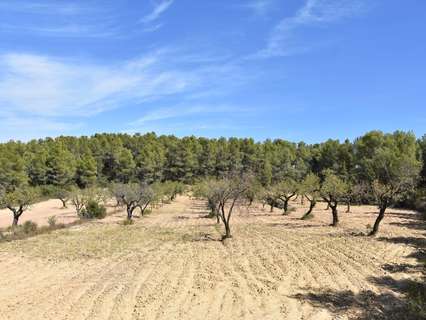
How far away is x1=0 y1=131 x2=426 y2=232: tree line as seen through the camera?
6425cm

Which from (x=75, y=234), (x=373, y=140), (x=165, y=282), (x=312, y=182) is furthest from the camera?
(x=373, y=140)

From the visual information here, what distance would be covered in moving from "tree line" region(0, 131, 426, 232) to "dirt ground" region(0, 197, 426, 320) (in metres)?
25.3

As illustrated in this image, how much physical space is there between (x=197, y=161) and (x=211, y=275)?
254 feet

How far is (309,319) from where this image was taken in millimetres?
13453

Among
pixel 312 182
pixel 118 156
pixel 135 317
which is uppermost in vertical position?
pixel 118 156

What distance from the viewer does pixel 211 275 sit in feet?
61.5

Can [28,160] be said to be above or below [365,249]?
above

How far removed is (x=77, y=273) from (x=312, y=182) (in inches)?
1222

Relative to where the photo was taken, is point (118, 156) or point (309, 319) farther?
point (118, 156)

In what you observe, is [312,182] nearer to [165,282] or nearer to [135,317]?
[165,282]

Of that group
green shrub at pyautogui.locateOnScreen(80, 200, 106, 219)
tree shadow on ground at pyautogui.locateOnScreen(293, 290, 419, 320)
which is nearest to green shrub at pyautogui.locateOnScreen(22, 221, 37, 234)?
green shrub at pyautogui.locateOnScreen(80, 200, 106, 219)

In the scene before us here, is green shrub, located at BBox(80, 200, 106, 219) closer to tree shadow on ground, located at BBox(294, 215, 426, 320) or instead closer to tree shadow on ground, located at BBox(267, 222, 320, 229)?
tree shadow on ground, located at BBox(267, 222, 320, 229)

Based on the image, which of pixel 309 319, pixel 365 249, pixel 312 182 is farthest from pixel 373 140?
pixel 309 319

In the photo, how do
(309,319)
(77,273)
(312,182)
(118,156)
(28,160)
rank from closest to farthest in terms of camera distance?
(309,319) < (77,273) < (312,182) < (28,160) < (118,156)
